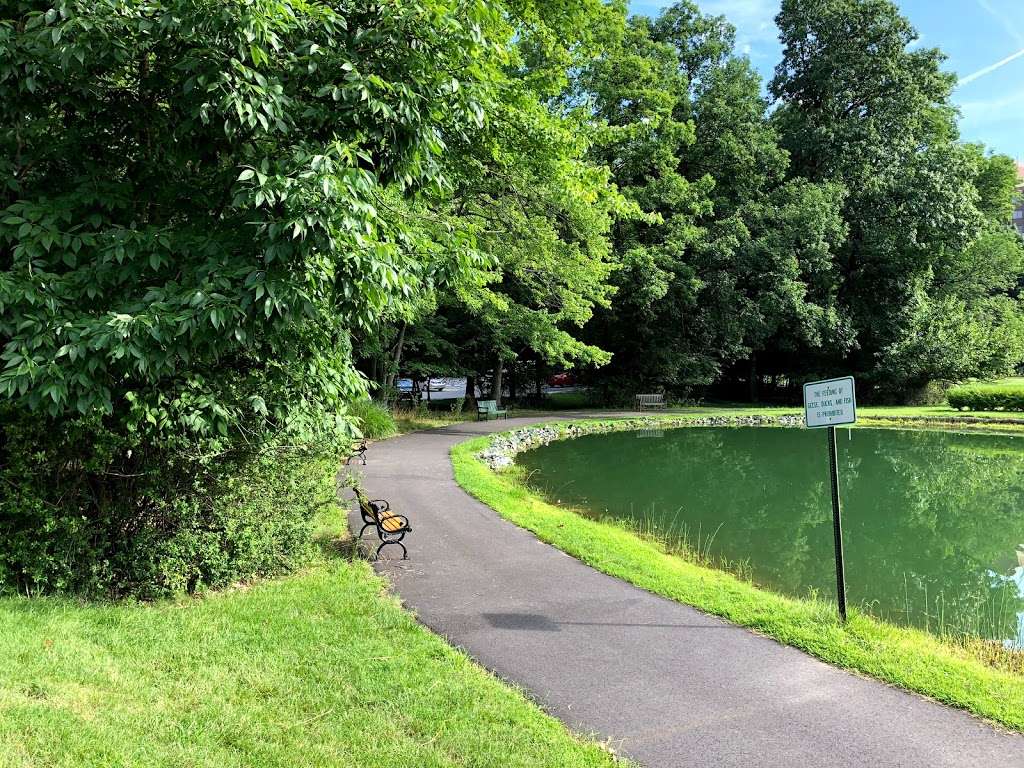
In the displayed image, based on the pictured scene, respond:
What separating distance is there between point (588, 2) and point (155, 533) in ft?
41.2

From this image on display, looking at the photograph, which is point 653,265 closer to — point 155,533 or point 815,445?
point 815,445

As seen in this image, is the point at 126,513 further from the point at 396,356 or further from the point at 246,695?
the point at 396,356

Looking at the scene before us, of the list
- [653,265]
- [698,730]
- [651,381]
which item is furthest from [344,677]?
[651,381]

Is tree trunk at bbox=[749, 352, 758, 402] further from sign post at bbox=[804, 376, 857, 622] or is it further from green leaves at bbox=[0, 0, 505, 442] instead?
green leaves at bbox=[0, 0, 505, 442]

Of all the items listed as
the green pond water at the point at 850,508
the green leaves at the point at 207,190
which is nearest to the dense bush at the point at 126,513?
the green leaves at the point at 207,190

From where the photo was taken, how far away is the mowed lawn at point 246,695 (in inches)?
127

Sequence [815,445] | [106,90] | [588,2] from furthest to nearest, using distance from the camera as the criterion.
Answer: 1. [815,445]
2. [588,2]
3. [106,90]

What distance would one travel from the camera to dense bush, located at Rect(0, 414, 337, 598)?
15.9 feet

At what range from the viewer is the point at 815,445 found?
20.3 metres

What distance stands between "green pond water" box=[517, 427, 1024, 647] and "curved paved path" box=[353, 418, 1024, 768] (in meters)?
2.86

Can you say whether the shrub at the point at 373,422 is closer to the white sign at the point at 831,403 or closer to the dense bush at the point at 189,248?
the dense bush at the point at 189,248

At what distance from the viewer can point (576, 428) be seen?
24.0m

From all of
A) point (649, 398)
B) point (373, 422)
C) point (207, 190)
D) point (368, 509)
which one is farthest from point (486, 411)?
point (207, 190)

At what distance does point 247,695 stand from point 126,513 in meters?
2.24
